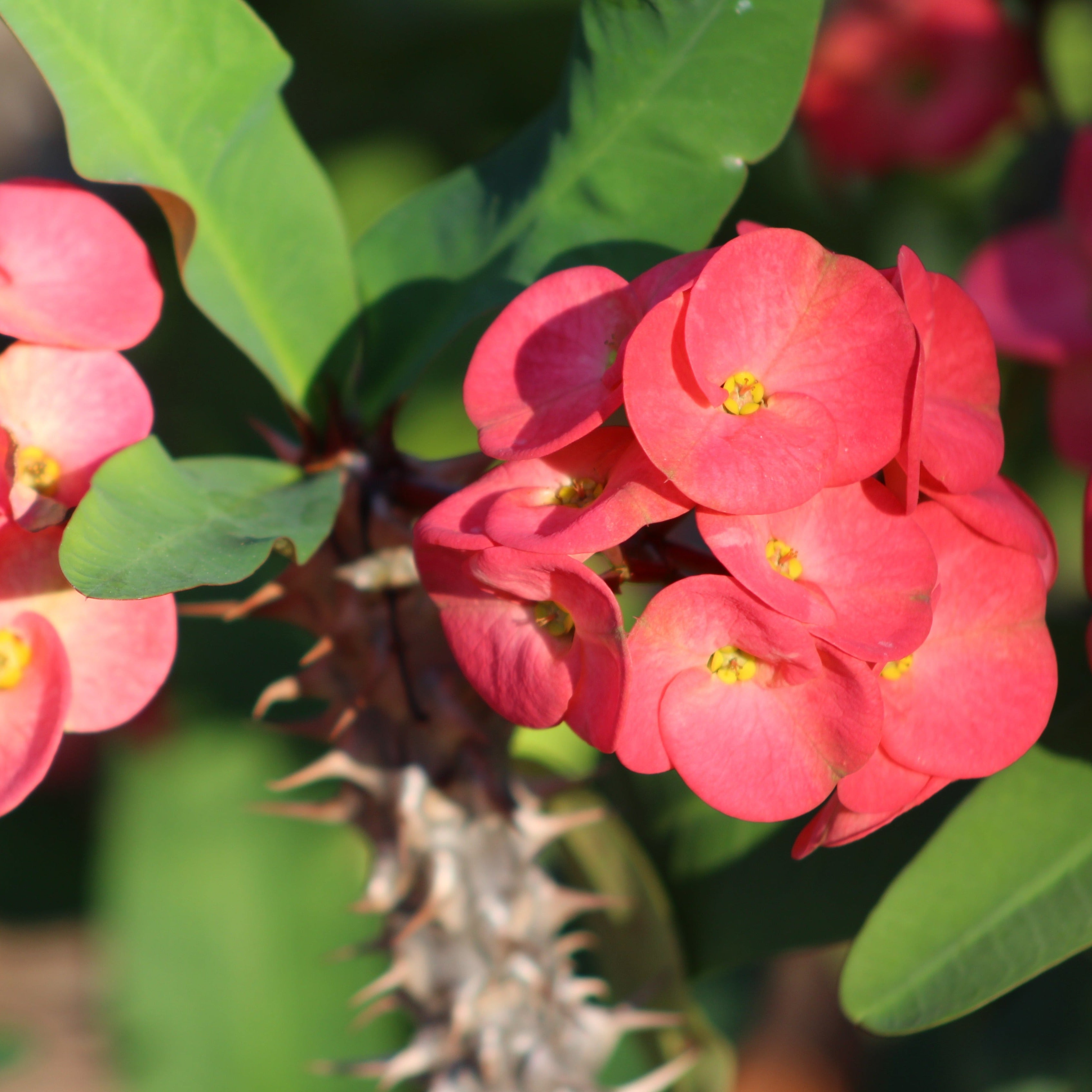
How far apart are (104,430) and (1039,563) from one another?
0.51 metres

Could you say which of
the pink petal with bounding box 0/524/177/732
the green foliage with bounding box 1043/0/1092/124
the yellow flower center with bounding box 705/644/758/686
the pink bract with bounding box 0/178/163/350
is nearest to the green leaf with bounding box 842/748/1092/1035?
the yellow flower center with bounding box 705/644/758/686

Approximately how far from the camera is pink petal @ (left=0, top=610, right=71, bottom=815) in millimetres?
520

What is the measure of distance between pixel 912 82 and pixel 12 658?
127 centimetres

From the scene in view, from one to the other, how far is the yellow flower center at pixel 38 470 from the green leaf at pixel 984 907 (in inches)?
20.2

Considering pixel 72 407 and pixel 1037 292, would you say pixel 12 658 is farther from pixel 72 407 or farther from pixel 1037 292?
pixel 1037 292

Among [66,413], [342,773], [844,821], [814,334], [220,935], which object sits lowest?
[220,935]

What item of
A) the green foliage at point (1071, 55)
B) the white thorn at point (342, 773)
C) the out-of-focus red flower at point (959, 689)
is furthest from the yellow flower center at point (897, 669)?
the green foliage at point (1071, 55)

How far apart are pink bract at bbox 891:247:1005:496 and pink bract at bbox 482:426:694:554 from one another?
4.7 inches

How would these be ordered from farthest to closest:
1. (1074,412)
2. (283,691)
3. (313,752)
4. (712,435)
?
(313,752) < (1074,412) < (283,691) < (712,435)

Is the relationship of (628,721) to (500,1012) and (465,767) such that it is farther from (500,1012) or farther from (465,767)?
(500,1012)

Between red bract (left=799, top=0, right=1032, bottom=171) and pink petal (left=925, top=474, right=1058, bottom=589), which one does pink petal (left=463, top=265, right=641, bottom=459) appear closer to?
pink petal (left=925, top=474, right=1058, bottom=589)

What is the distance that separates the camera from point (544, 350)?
0.53 meters

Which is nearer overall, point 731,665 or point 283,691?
point 731,665

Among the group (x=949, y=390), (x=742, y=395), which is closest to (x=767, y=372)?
(x=742, y=395)
